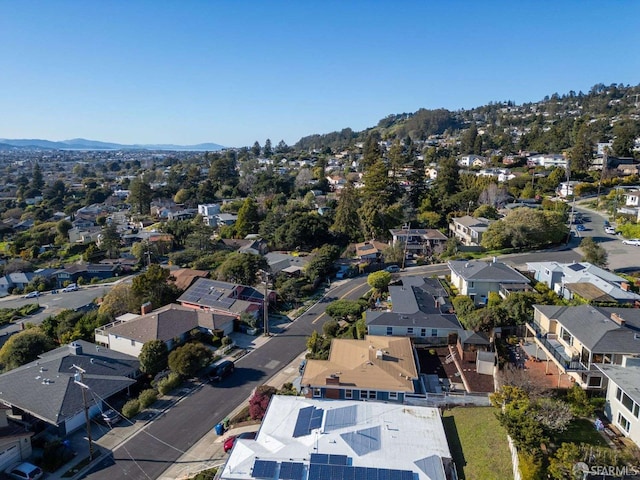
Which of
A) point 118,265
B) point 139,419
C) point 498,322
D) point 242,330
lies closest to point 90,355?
point 139,419

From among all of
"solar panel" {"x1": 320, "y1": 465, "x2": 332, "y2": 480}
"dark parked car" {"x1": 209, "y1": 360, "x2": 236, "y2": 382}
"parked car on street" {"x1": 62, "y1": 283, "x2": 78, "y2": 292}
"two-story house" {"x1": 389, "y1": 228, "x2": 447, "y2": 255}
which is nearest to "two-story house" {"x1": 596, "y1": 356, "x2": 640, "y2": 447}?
"solar panel" {"x1": 320, "y1": 465, "x2": 332, "y2": 480}

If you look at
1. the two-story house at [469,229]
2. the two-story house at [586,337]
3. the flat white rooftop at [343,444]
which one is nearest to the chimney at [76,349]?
the flat white rooftop at [343,444]

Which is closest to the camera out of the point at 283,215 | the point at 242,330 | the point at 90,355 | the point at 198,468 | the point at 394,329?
the point at 198,468

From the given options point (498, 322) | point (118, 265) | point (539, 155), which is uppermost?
point (539, 155)

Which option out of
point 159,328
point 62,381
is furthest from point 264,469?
point 159,328

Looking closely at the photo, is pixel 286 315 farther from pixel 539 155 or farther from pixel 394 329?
pixel 539 155

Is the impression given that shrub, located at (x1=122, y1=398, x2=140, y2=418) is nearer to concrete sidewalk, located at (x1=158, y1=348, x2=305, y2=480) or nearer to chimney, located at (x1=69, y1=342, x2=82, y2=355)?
concrete sidewalk, located at (x1=158, y1=348, x2=305, y2=480)

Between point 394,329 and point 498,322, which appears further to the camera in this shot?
point 394,329
